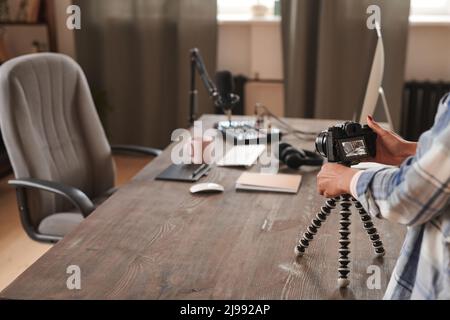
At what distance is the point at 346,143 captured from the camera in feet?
3.79

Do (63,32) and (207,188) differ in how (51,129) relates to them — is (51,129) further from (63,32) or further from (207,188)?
(63,32)

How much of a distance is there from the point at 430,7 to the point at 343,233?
3.10 meters

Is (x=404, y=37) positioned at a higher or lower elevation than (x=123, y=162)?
higher

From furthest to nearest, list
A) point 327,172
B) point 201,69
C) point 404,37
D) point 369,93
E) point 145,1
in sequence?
point 145,1
point 404,37
point 201,69
point 369,93
point 327,172

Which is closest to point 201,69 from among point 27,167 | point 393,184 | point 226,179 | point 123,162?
point 226,179

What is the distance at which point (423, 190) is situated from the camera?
35.8 inches

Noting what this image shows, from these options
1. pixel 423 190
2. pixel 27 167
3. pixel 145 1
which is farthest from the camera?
pixel 145 1

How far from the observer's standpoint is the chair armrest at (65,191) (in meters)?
1.96

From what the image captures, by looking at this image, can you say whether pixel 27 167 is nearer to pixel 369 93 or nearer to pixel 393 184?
pixel 369 93

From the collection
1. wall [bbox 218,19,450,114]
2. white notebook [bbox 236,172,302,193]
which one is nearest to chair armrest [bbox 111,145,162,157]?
white notebook [bbox 236,172,302,193]

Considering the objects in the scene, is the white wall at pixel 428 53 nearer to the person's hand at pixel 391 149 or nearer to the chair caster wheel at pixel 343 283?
the person's hand at pixel 391 149

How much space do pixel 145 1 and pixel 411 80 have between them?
Result: 1.85 meters

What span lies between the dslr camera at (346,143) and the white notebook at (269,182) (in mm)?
618

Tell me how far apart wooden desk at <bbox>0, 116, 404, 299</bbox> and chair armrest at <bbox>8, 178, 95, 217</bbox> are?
219 mm
